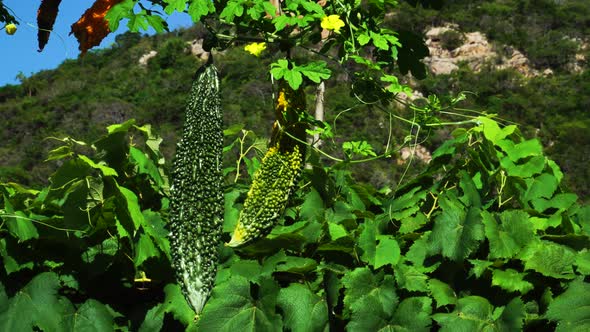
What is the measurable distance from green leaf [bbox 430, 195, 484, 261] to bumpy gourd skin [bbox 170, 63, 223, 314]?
2.66 feet

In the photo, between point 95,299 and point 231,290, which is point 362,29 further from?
point 95,299

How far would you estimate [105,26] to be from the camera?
3184 millimetres

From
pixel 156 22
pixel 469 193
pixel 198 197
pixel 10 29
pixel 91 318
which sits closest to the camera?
pixel 198 197

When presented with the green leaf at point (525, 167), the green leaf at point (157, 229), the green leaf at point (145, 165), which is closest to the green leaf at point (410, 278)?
the green leaf at point (525, 167)

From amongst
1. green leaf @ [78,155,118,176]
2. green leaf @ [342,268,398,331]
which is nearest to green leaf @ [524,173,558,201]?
green leaf @ [342,268,398,331]

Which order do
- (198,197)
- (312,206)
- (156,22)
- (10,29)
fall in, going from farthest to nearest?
(10,29)
(312,206)
(156,22)
(198,197)

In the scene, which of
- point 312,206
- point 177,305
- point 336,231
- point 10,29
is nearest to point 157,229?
point 177,305

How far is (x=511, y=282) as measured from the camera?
304 cm

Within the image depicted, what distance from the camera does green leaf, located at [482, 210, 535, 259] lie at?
306cm

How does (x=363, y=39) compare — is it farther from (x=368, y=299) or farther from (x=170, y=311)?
(x=170, y=311)

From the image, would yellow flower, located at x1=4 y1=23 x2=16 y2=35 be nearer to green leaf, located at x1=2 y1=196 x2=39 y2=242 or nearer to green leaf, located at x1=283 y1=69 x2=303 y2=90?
green leaf, located at x1=2 y1=196 x2=39 y2=242

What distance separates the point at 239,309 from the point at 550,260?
3.66 ft

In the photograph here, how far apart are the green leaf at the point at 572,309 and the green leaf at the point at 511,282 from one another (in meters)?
0.11

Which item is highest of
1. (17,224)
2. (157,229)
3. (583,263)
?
(17,224)
